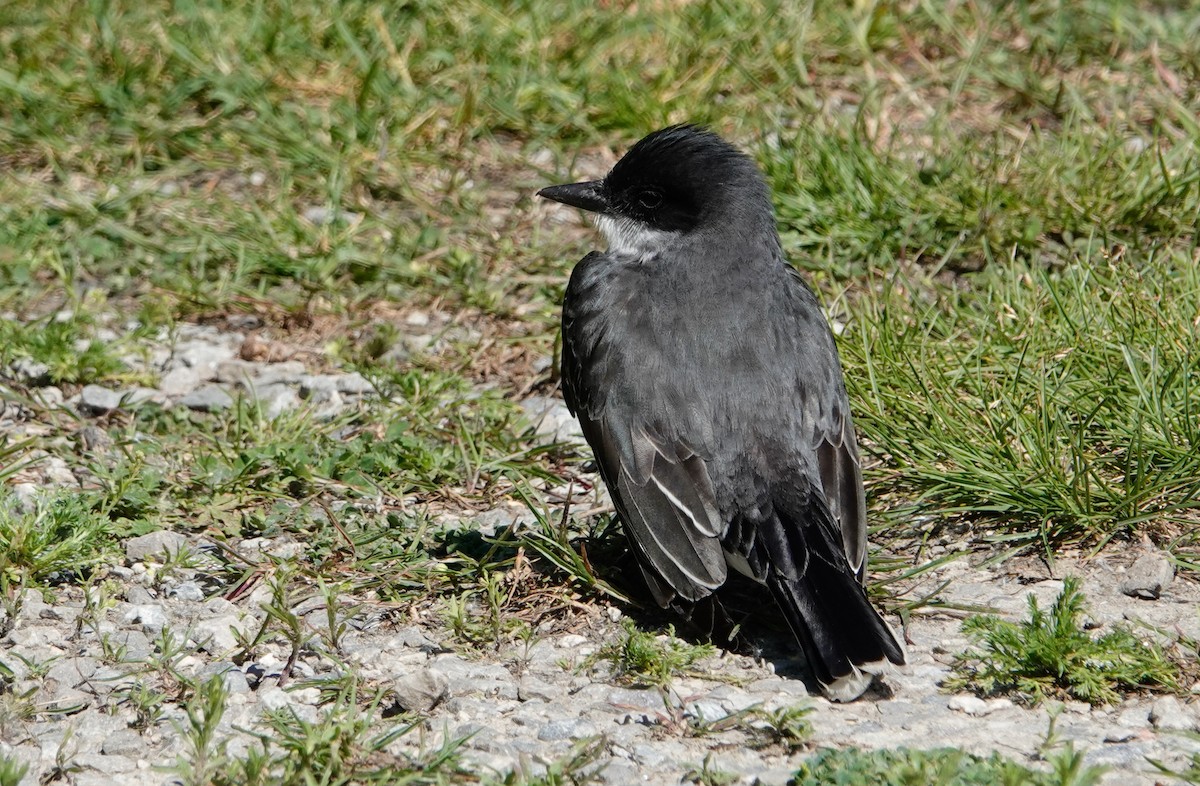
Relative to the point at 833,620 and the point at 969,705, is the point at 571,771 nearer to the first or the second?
the point at 833,620

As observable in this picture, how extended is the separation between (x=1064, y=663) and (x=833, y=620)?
2.30ft

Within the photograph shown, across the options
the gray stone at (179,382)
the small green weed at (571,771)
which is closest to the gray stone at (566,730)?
the small green weed at (571,771)

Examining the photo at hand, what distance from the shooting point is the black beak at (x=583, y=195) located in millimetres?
6270

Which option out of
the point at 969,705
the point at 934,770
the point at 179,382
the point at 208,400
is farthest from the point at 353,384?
the point at 934,770

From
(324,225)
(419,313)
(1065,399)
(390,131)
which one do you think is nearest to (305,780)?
(1065,399)

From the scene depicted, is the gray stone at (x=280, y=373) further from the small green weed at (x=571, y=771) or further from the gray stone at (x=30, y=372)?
the small green weed at (x=571, y=771)

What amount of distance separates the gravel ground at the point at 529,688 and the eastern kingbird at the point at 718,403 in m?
0.25

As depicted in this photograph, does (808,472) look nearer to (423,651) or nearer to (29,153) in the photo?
(423,651)

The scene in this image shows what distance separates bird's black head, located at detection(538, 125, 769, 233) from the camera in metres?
5.91

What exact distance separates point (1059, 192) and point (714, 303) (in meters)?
2.54

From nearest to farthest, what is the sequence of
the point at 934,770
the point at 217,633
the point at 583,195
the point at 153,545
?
the point at 934,770 → the point at 217,633 → the point at 153,545 → the point at 583,195

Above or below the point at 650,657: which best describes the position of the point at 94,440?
below

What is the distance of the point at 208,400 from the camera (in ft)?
22.3

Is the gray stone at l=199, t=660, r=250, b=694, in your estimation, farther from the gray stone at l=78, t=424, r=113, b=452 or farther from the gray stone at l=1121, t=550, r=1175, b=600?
the gray stone at l=1121, t=550, r=1175, b=600
